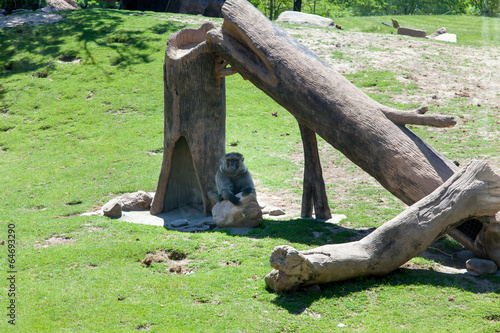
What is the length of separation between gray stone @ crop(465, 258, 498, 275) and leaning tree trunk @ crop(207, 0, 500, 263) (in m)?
0.17

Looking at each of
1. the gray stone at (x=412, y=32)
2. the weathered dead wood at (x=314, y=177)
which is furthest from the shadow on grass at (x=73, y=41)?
the weathered dead wood at (x=314, y=177)

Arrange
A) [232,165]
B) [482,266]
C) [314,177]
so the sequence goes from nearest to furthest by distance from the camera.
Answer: [482,266] < [232,165] < [314,177]

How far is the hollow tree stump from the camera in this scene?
8305mm

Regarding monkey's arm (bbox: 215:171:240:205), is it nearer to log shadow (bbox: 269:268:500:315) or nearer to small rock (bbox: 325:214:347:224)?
small rock (bbox: 325:214:347:224)

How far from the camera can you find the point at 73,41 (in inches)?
790

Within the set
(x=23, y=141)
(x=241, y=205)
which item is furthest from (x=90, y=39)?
(x=241, y=205)

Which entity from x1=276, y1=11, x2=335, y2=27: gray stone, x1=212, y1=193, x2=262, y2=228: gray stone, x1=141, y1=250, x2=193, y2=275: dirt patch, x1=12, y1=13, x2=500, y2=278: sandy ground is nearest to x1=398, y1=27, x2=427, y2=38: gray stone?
x1=12, y1=13, x2=500, y2=278: sandy ground

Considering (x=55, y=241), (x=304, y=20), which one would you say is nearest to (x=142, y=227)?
(x=55, y=241)

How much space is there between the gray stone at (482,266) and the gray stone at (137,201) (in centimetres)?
607

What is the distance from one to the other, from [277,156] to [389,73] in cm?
675

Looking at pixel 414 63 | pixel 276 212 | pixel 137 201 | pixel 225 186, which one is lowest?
pixel 137 201

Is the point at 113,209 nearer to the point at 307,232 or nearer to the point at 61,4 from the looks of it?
the point at 307,232

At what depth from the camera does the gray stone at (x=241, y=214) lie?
7.70 meters

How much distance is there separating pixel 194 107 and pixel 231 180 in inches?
60.2
